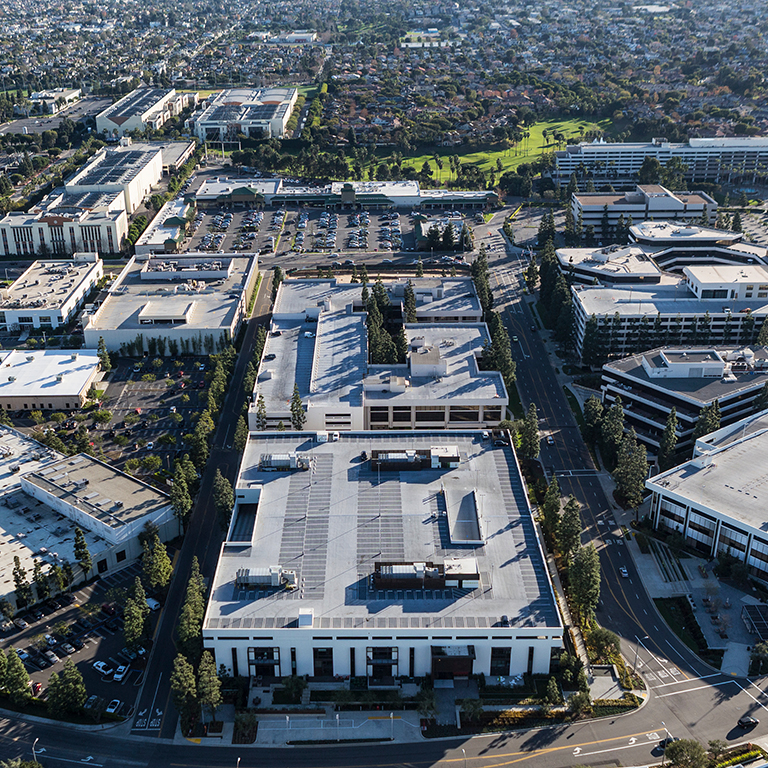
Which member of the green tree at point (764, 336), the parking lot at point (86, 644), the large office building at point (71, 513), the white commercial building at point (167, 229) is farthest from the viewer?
the white commercial building at point (167, 229)

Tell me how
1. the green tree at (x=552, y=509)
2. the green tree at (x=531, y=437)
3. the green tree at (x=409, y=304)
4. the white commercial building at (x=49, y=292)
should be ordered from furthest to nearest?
1. the white commercial building at (x=49, y=292)
2. the green tree at (x=409, y=304)
3. the green tree at (x=531, y=437)
4. the green tree at (x=552, y=509)

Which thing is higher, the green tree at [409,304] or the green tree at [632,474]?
the green tree at [409,304]

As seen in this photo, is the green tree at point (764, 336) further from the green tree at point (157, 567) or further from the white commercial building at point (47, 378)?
the white commercial building at point (47, 378)

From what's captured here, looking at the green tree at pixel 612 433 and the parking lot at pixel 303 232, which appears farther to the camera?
the parking lot at pixel 303 232

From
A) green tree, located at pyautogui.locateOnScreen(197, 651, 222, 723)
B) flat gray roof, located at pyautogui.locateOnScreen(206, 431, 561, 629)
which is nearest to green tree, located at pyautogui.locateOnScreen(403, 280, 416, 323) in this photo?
flat gray roof, located at pyautogui.locateOnScreen(206, 431, 561, 629)

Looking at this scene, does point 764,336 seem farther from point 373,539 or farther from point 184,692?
point 184,692

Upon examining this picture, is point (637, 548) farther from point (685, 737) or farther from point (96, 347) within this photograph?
point (96, 347)

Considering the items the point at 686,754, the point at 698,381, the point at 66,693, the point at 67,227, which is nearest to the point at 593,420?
the point at 698,381

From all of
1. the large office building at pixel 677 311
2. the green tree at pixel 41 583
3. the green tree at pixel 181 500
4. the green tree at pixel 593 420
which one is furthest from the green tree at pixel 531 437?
the green tree at pixel 41 583
